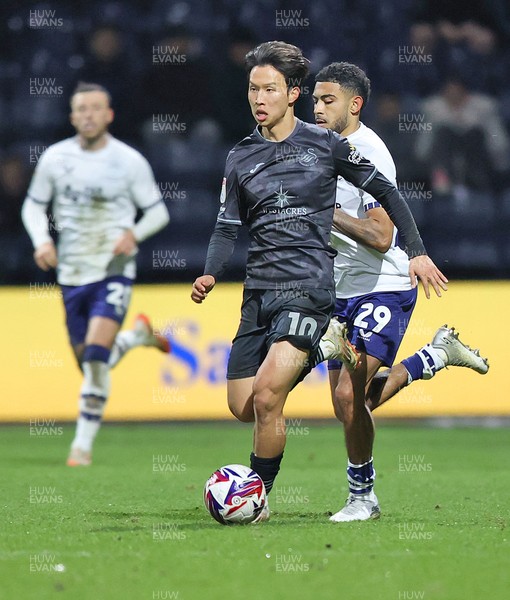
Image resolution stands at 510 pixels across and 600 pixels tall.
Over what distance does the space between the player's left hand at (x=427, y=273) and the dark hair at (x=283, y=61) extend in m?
1.06

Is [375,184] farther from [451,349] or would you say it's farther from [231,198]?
[451,349]

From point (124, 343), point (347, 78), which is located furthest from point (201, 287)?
point (124, 343)

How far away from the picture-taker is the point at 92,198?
10.6m

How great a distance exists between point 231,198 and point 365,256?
94 cm

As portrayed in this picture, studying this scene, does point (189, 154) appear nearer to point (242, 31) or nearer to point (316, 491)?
point (242, 31)

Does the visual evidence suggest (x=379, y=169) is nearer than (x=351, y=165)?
No

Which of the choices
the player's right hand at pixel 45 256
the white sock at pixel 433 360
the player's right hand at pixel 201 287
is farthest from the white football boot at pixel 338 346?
the player's right hand at pixel 45 256

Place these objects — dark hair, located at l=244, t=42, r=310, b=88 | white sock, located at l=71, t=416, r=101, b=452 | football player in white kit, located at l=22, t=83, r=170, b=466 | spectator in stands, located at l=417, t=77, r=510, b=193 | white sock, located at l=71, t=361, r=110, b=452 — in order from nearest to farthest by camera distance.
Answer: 1. dark hair, located at l=244, t=42, r=310, b=88
2. white sock, located at l=71, t=416, r=101, b=452
3. white sock, located at l=71, t=361, r=110, b=452
4. football player in white kit, located at l=22, t=83, r=170, b=466
5. spectator in stands, located at l=417, t=77, r=510, b=193

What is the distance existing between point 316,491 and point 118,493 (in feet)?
3.99

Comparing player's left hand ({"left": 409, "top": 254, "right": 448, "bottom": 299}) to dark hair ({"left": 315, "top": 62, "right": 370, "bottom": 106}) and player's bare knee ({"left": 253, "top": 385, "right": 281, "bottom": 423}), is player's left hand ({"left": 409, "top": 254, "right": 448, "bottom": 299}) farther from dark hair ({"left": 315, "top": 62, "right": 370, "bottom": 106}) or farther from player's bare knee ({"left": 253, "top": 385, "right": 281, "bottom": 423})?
dark hair ({"left": 315, "top": 62, "right": 370, "bottom": 106})

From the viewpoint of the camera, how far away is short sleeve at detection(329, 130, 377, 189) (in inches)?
242

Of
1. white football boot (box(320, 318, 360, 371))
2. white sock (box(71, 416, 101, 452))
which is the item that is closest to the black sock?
white football boot (box(320, 318, 360, 371))

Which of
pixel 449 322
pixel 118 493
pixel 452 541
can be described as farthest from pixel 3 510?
pixel 449 322

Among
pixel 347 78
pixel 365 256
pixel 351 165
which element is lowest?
pixel 365 256
